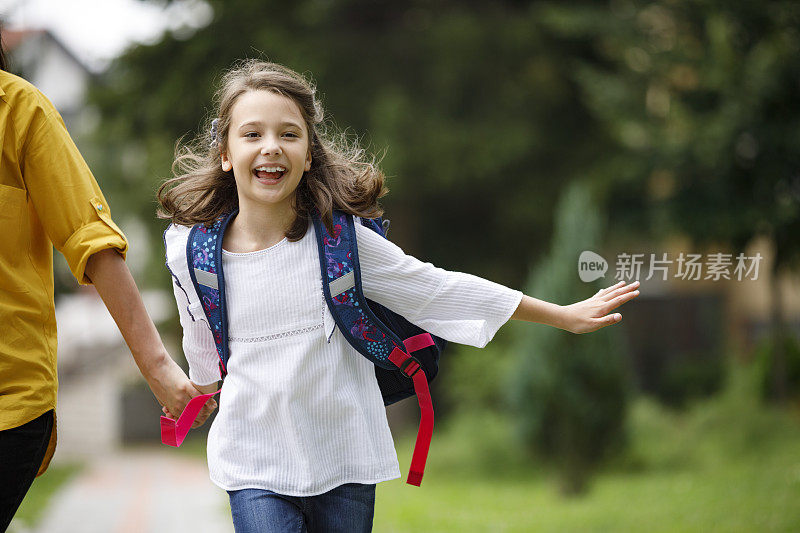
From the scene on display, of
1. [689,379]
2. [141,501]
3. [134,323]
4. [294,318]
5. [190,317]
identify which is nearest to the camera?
[134,323]

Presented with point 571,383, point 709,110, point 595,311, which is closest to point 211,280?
point 595,311

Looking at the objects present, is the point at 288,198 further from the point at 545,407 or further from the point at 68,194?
the point at 545,407

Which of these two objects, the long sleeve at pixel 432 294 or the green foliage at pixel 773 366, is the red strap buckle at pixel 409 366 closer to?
the long sleeve at pixel 432 294

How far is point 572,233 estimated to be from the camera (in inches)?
307

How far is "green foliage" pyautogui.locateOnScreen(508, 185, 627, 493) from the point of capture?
7.49m

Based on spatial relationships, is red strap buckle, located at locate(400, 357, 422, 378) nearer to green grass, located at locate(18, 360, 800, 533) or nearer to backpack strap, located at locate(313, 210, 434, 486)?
backpack strap, located at locate(313, 210, 434, 486)

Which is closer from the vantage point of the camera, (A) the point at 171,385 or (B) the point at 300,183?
(A) the point at 171,385

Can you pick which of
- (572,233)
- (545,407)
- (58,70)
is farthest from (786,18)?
(58,70)

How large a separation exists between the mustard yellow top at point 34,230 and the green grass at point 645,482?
489 centimetres

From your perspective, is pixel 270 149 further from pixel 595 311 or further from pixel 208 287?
pixel 595 311

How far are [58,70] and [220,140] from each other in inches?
883

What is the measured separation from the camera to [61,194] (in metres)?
2.05

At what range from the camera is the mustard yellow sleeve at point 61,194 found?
2039 mm

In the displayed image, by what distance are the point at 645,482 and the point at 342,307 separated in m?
5.88
